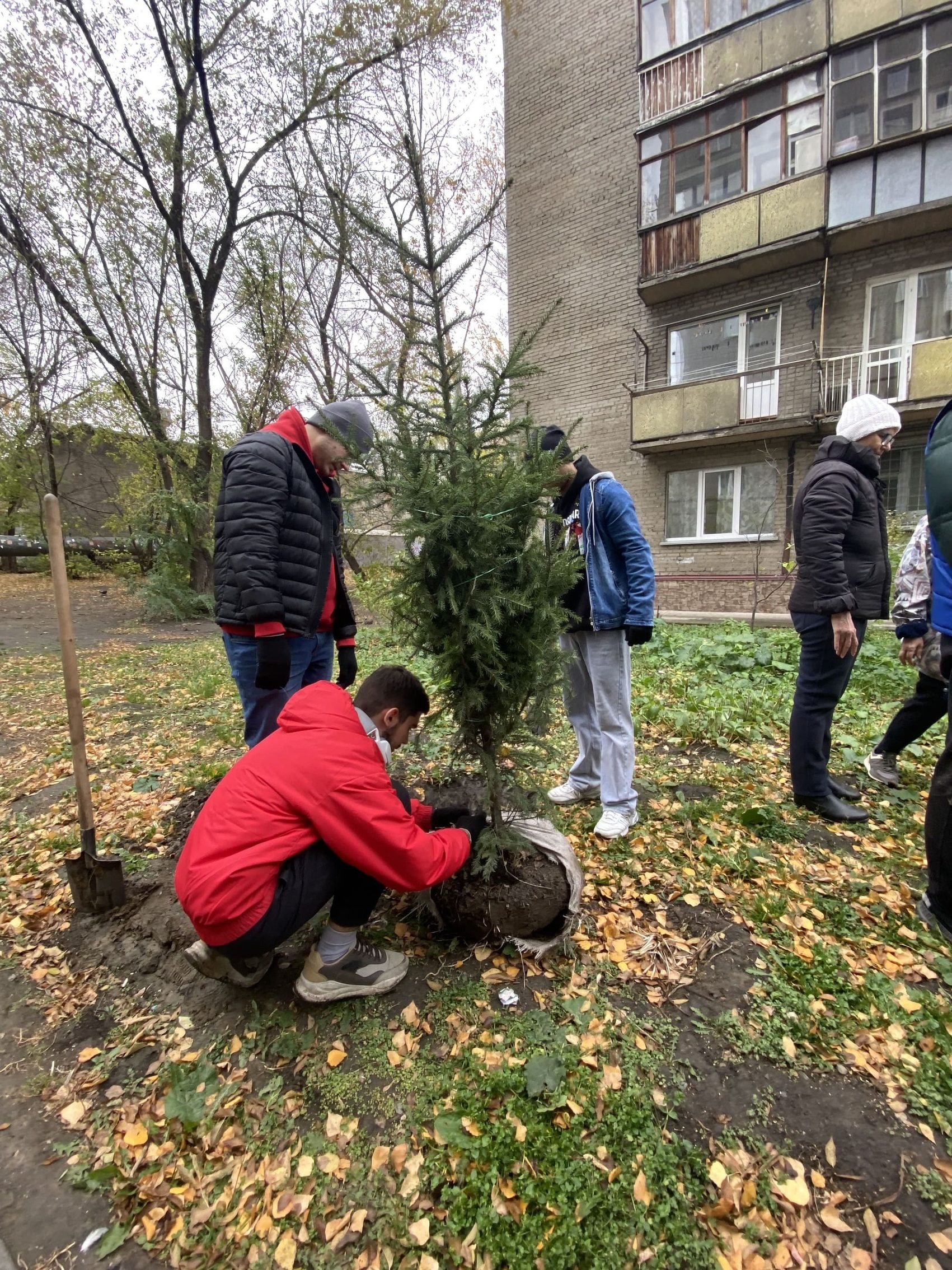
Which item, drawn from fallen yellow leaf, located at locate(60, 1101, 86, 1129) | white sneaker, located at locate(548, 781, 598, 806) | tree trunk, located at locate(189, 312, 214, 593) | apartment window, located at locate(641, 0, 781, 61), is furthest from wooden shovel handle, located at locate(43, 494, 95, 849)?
apartment window, located at locate(641, 0, 781, 61)

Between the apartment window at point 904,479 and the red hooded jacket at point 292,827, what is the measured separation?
1197cm

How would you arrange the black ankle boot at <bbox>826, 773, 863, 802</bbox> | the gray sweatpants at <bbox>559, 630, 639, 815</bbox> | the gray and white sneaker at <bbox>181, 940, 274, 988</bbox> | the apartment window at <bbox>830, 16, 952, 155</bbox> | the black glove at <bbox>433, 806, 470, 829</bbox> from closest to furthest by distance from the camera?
1. the gray and white sneaker at <bbox>181, 940, 274, 988</bbox>
2. the black glove at <bbox>433, 806, 470, 829</bbox>
3. the gray sweatpants at <bbox>559, 630, 639, 815</bbox>
4. the black ankle boot at <bbox>826, 773, 863, 802</bbox>
5. the apartment window at <bbox>830, 16, 952, 155</bbox>

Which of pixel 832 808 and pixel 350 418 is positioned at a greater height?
pixel 350 418

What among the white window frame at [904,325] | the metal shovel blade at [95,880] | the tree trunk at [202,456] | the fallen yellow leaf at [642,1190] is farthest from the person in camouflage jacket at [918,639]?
the tree trunk at [202,456]

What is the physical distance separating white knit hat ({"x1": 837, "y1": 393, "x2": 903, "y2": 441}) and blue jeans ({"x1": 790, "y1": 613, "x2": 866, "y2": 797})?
3.10 ft

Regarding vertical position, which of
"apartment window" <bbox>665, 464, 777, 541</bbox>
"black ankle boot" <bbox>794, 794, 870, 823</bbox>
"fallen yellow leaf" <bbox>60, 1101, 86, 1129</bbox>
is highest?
"apartment window" <bbox>665, 464, 777, 541</bbox>

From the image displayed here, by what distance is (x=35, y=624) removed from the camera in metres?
12.4

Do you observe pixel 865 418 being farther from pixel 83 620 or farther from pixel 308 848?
pixel 83 620

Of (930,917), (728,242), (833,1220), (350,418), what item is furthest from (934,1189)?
(728,242)

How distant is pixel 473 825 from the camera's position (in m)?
2.26

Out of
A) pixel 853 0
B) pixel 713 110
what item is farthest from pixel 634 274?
pixel 853 0

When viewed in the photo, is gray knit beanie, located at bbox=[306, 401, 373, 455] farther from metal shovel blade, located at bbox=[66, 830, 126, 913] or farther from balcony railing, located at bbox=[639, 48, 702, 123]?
balcony railing, located at bbox=[639, 48, 702, 123]

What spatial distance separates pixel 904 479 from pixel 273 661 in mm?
12309

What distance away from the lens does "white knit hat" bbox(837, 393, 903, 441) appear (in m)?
3.01
